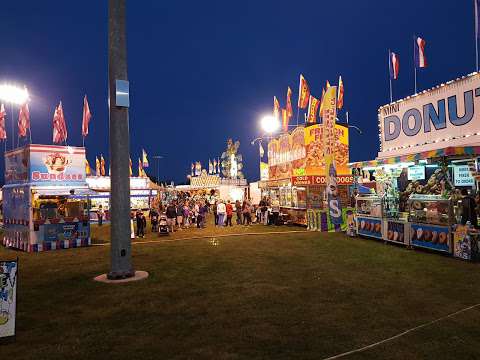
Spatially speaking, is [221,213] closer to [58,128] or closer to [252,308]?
[58,128]

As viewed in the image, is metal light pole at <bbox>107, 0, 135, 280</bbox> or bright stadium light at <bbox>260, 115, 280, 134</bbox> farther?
bright stadium light at <bbox>260, 115, 280, 134</bbox>

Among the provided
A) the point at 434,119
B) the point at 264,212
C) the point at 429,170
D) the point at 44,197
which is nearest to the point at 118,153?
the point at 44,197

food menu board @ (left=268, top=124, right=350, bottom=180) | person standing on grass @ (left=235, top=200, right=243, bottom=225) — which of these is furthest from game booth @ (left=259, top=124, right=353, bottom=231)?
person standing on grass @ (left=235, top=200, right=243, bottom=225)

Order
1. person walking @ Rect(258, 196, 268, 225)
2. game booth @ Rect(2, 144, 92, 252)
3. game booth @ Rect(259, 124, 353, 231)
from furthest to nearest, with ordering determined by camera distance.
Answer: person walking @ Rect(258, 196, 268, 225) < game booth @ Rect(259, 124, 353, 231) < game booth @ Rect(2, 144, 92, 252)

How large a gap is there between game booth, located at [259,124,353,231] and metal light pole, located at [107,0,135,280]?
476 inches

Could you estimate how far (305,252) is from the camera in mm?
12555

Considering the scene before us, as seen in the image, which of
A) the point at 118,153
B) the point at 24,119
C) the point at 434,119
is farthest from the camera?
the point at 24,119

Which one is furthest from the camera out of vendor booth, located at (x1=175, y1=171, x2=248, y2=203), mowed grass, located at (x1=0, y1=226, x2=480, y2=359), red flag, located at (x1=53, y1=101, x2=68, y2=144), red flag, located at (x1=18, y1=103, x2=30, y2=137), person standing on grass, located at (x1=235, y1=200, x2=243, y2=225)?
vendor booth, located at (x1=175, y1=171, x2=248, y2=203)

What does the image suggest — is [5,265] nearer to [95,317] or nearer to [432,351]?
[95,317]

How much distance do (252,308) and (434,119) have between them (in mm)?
11348

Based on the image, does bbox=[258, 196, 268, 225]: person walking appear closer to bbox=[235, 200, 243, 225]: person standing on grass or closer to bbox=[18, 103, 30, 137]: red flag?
bbox=[235, 200, 243, 225]: person standing on grass

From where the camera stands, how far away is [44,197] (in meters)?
16.8

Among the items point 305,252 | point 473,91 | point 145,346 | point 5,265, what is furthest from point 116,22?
point 473,91

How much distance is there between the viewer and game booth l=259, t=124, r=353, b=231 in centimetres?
2233
